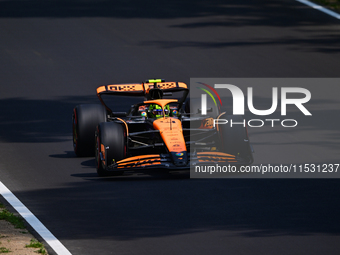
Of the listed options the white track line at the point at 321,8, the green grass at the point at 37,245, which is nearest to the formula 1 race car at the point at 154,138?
the green grass at the point at 37,245

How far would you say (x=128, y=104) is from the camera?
1912 centimetres

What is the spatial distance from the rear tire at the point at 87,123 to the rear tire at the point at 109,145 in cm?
115

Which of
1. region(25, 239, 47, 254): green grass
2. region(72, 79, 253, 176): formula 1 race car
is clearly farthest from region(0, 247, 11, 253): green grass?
region(72, 79, 253, 176): formula 1 race car

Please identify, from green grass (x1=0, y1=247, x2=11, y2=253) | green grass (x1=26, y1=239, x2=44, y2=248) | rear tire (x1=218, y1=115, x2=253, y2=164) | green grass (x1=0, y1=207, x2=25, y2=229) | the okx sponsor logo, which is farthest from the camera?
the okx sponsor logo

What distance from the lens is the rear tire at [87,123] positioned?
1280cm

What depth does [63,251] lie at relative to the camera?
810 cm

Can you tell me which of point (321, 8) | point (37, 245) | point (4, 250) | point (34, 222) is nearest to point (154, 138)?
point (34, 222)

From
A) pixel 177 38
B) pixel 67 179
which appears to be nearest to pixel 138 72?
pixel 177 38

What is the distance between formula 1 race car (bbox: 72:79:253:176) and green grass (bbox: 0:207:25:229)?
2189 millimetres

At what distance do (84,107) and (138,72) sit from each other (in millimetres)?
9676

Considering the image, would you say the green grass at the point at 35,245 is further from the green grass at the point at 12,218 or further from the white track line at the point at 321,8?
the white track line at the point at 321,8

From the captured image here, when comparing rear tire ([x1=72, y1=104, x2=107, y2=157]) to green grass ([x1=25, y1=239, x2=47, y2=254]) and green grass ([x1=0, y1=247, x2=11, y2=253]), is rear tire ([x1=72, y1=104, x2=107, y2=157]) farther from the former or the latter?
green grass ([x1=0, y1=247, x2=11, y2=253])

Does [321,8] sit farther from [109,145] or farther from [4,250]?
[4,250]

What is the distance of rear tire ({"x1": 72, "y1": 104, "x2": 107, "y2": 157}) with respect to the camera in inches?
504
